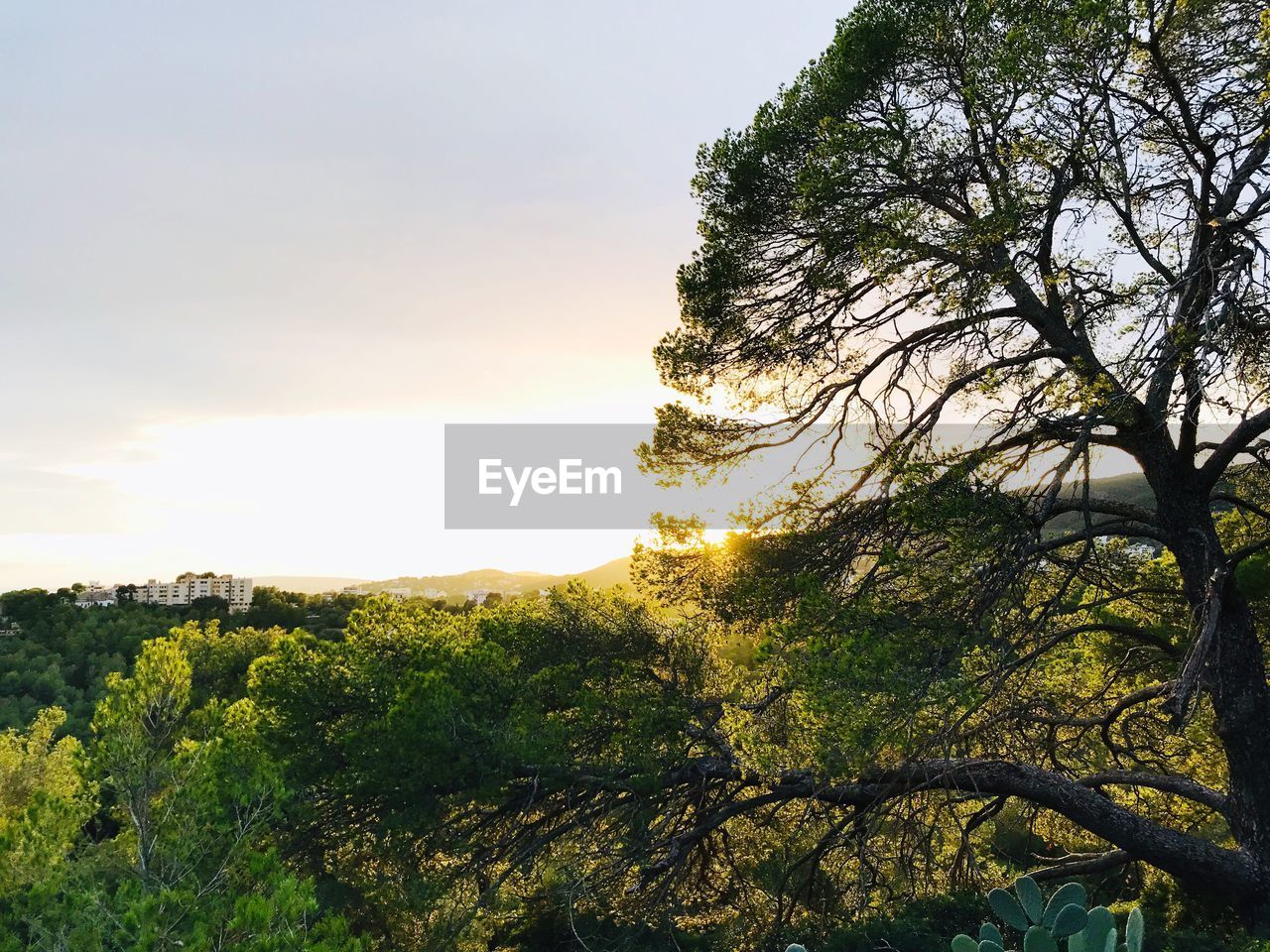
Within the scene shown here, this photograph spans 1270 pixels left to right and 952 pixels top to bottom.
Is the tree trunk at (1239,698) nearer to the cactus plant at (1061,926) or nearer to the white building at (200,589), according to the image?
the cactus plant at (1061,926)

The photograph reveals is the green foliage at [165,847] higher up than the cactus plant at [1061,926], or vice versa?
the cactus plant at [1061,926]

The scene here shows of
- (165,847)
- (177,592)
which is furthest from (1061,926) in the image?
(177,592)

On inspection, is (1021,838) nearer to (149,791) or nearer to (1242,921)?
(1242,921)

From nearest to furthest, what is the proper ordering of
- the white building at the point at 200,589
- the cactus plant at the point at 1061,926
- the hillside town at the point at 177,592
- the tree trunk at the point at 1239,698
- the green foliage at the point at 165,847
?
1. the cactus plant at the point at 1061,926
2. the green foliage at the point at 165,847
3. the tree trunk at the point at 1239,698
4. the hillside town at the point at 177,592
5. the white building at the point at 200,589

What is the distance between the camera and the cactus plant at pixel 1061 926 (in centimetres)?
386

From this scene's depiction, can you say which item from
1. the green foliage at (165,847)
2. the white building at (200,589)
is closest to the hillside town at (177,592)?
the white building at (200,589)

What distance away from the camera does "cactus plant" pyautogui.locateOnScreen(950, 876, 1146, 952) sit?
3.86 meters

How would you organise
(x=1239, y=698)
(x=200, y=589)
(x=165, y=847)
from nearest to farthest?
(x=1239, y=698), (x=165, y=847), (x=200, y=589)

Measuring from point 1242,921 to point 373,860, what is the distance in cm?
869

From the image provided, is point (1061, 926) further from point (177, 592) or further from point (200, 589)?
point (177, 592)

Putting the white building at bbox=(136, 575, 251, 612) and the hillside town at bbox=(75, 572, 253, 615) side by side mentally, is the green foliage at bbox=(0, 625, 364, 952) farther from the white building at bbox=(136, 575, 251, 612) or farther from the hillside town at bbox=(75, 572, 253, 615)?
the white building at bbox=(136, 575, 251, 612)

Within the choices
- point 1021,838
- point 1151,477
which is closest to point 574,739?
point 1151,477

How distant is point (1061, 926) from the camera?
163 inches

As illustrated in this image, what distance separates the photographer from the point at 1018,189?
703 cm
